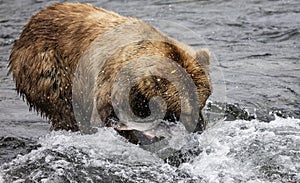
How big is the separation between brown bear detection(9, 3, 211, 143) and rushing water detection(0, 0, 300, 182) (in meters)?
0.28

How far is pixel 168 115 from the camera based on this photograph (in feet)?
18.9

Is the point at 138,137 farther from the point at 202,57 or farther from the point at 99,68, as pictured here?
the point at 202,57

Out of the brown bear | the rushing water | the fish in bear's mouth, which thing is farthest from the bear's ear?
Answer: the rushing water

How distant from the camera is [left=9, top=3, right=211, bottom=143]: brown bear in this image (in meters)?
5.66

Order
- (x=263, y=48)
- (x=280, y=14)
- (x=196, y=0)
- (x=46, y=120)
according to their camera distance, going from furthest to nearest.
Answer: (x=196, y=0) → (x=280, y=14) → (x=263, y=48) → (x=46, y=120)

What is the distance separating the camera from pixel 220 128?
6.55 meters

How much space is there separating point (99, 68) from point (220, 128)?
1.38 m

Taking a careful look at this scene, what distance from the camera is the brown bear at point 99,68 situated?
18.6 ft

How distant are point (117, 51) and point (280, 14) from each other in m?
5.18

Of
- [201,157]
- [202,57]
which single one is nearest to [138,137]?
[201,157]

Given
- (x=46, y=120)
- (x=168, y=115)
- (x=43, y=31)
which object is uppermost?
(x=43, y=31)

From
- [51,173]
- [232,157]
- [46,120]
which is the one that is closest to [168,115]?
[232,157]

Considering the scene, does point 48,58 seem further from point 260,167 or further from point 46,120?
point 260,167

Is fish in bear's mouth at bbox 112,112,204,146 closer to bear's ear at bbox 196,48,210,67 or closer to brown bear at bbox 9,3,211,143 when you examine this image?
brown bear at bbox 9,3,211,143
